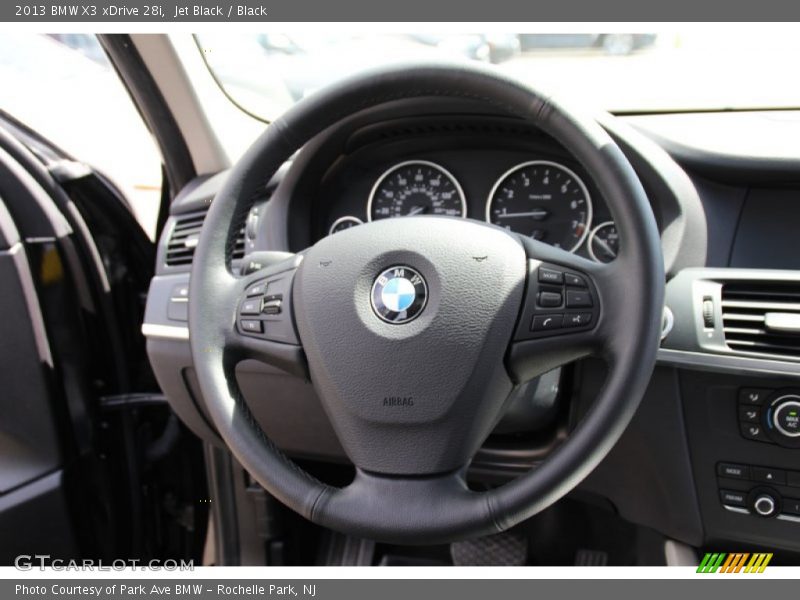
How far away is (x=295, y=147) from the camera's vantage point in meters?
0.99

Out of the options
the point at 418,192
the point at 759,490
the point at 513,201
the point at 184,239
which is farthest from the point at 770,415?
the point at 184,239

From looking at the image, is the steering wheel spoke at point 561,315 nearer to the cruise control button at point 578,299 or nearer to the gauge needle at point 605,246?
the cruise control button at point 578,299

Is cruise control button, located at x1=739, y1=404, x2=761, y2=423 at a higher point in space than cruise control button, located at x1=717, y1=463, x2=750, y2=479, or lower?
higher

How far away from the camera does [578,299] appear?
0.85m

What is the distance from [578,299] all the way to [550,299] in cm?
3

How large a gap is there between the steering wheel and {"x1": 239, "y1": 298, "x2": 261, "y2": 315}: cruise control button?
0.09 feet

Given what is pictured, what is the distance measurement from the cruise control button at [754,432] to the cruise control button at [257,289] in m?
0.77

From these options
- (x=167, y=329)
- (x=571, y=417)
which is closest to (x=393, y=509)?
(x=571, y=417)

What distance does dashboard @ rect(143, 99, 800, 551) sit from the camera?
1029 millimetres

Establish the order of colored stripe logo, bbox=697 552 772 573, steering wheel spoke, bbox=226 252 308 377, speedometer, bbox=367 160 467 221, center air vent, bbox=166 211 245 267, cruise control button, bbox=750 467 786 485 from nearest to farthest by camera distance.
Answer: steering wheel spoke, bbox=226 252 308 377
cruise control button, bbox=750 467 786 485
colored stripe logo, bbox=697 552 772 573
speedometer, bbox=367 160 467 221
center air vent, bbox=166 211 245 267

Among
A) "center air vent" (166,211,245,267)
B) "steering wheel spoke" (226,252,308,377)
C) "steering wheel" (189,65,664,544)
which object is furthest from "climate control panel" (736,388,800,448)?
"center air vent" (166,211,245,267)

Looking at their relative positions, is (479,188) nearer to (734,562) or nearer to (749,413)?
(749,413)

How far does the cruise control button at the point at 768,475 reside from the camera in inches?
41.0

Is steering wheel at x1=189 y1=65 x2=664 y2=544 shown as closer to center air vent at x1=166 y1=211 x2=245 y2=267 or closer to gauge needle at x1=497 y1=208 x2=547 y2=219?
gauge needle at x1=497 y1=208 x2=547 y2=219
